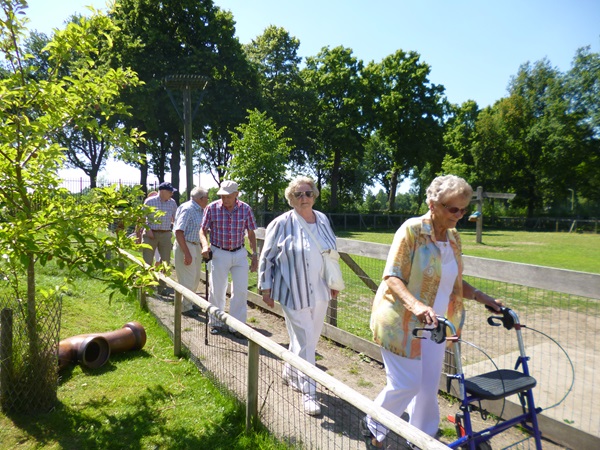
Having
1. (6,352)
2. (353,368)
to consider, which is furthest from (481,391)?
(6,352)

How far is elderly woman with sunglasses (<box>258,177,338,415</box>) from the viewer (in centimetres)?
387

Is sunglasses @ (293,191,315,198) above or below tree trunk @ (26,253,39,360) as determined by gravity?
above

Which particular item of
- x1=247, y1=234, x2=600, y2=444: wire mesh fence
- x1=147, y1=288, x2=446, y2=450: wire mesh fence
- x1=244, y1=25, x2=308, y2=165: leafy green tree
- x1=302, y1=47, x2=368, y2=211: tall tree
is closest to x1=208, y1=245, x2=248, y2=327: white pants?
x1=147, y1=288, x2=446, y2=450: wire mesh fence

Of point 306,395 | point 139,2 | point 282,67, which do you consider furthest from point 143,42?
point 306,395

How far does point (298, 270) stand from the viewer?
386 centimetres

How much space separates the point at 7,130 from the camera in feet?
10.6

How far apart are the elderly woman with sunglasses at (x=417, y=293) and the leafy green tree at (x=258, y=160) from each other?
67.7 ft

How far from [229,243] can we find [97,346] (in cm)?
183

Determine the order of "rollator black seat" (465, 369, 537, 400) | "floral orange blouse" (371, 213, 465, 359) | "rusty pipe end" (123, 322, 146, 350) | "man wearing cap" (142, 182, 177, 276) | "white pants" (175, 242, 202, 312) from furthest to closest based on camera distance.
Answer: "man wearing cap" (142, 182, 177, 276)
"white pants" (175, 242, 202, 312)
"rusty pipe end" (123, 322, 146, 350)
"floral orange blouse" (371, 213, 465, 359)
"rollator black seat" (465, 369, 537, 400)

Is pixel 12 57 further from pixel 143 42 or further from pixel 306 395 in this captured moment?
pixel 143 42

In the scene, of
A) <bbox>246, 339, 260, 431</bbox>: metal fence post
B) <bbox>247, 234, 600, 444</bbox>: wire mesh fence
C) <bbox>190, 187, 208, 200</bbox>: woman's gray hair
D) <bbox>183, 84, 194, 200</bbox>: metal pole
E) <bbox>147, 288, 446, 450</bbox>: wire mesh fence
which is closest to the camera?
<bbox>147, 288, 446, 450</bbox>: wire mesh fence

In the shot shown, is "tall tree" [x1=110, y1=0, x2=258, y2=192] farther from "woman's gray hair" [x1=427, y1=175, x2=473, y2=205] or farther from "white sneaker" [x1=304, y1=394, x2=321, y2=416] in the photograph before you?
"woman's gray hair" [x1=427, y1=175, x2=473, y2=205]

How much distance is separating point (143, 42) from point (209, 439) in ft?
96.6

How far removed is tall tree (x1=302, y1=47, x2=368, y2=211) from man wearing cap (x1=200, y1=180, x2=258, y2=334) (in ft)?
107
